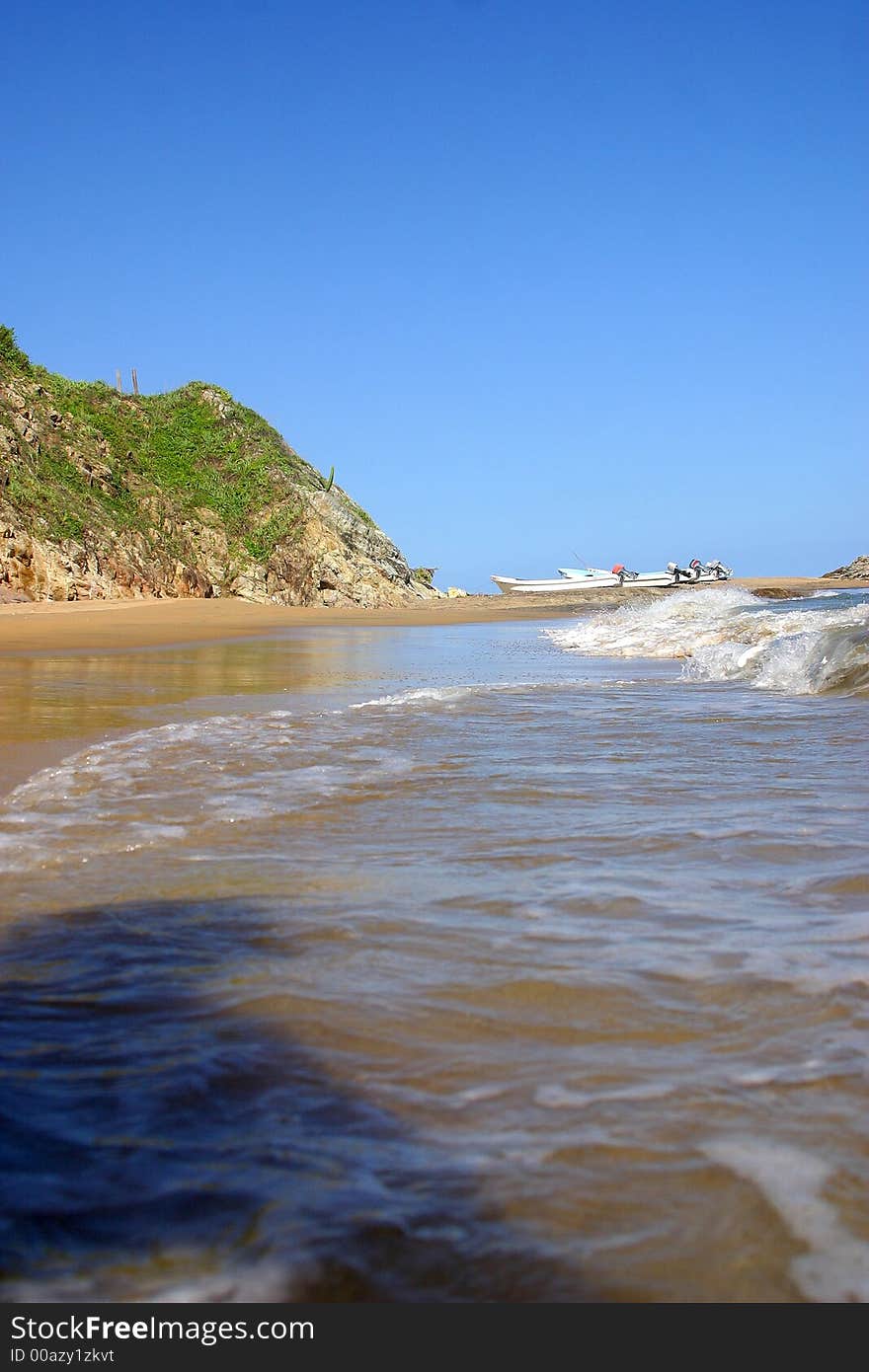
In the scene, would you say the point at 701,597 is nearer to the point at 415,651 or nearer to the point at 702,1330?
the point at 415,651

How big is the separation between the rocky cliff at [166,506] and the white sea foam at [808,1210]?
21639mm

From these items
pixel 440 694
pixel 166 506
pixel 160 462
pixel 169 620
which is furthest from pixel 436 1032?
pixel 160 462

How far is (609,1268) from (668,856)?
1.61 metres

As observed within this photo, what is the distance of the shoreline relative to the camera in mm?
12484

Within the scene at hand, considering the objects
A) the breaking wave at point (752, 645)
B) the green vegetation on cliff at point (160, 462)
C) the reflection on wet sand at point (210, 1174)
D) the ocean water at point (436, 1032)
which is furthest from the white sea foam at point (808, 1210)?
the green vegetation on cliff at point (160, 462)

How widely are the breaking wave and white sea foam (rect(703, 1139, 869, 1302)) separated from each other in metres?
5.39

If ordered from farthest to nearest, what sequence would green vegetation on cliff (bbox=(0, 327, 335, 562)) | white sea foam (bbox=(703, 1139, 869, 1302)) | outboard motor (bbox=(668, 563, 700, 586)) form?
outboard motor (bbox=(668, 563, 700, 586))
green vegetation on cliff (bbox=(0, 327, 335, 562))
white sea foam (bbox=(703, 1139, 869, 1302))

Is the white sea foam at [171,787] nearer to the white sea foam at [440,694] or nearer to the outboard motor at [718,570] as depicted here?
the white sea foam at [440,694]

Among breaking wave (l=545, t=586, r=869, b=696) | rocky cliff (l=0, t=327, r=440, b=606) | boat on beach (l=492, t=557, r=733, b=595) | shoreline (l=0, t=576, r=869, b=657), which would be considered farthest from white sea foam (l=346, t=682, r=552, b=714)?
boat on beach (l=492, t=557, r=733, b=595)

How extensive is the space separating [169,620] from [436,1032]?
17.7 m

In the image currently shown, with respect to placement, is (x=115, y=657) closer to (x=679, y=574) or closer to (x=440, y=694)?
(x=440, y=694)

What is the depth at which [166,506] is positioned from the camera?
92.9 feet

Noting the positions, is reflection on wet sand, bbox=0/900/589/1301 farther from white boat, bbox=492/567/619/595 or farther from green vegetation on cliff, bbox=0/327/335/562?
white boat, bbox=492/567/619/595

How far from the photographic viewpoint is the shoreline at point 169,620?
12.5 metres
